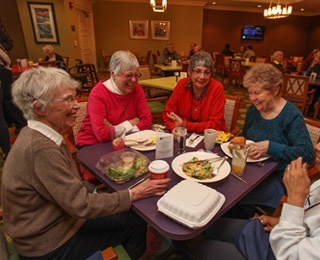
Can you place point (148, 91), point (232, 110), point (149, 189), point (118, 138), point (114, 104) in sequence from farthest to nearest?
point (148, 91) < point (232, 110) < point (114, 104) < point (118, 138) < point (149, 189)

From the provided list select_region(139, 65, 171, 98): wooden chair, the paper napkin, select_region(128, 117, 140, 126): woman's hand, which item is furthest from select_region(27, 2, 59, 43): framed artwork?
the paper napkin

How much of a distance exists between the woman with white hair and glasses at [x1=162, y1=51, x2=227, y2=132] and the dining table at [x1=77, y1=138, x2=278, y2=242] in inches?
13.2

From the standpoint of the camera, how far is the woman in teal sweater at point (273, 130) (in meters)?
1.35

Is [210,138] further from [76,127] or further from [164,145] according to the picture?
[76,127]

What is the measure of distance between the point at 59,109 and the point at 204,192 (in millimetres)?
715

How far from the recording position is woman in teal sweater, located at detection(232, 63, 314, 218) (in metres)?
1.35

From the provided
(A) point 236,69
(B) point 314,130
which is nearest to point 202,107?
(B) point 314,130

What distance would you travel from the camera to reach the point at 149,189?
39.4 inches

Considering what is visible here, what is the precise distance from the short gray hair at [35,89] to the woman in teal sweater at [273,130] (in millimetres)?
1103

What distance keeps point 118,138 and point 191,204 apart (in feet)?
2.29

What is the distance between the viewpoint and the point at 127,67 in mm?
1610

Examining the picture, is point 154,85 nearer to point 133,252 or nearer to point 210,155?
point 210,155

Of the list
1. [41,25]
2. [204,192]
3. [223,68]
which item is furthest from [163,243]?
[223,68]

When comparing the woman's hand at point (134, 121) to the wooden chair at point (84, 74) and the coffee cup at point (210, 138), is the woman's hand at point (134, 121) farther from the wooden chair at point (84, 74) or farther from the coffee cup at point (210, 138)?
the wooden chair at point (84, 74)
